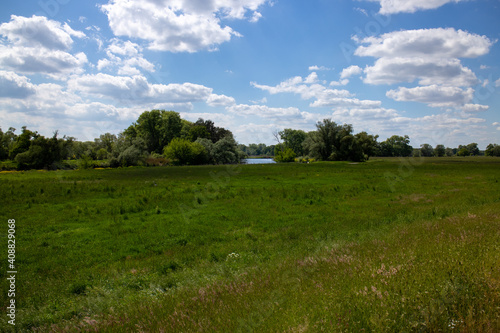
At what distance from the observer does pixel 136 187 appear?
83.6 feet

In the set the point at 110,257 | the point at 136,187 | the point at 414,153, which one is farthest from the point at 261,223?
the point at 414,153

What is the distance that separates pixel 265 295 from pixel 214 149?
82.1m

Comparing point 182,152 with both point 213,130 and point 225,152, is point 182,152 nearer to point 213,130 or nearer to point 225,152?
point 225,152

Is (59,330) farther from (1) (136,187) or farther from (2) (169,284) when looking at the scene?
(1) (136,187)

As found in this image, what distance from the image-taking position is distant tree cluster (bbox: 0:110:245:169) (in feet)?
193

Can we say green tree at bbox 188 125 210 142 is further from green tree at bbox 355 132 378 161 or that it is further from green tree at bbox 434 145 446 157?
green tree at bbox 434 145 446 157

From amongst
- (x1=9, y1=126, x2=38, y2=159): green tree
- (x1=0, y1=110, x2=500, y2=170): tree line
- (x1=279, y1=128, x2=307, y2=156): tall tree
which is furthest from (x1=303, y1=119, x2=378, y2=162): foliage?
(x1=9, y1=126, x2=38, y2=159): green tree

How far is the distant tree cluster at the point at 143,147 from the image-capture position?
58872 mm

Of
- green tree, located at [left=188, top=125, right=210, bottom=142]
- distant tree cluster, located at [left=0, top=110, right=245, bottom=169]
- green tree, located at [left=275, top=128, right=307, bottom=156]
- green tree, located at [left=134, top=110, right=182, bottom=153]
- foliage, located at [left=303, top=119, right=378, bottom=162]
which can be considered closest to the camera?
distant tree cluster, located at [left=0, top=110, right=245, bottom=169]

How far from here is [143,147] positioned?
7769 cm

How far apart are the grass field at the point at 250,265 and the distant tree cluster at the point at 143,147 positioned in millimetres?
46699

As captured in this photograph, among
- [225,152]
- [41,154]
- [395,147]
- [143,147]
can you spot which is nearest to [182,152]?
[143,147]

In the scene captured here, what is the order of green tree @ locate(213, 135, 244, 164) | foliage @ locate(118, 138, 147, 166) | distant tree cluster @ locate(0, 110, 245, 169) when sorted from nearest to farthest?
distant tree cluster @ locate(0, 110, 245, 169) < foliage @ locate(118, 138, 147, 166) < green tree @ locate(213, 135, 244, 164)

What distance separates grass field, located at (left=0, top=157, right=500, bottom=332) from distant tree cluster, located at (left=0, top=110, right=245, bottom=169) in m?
46.7
